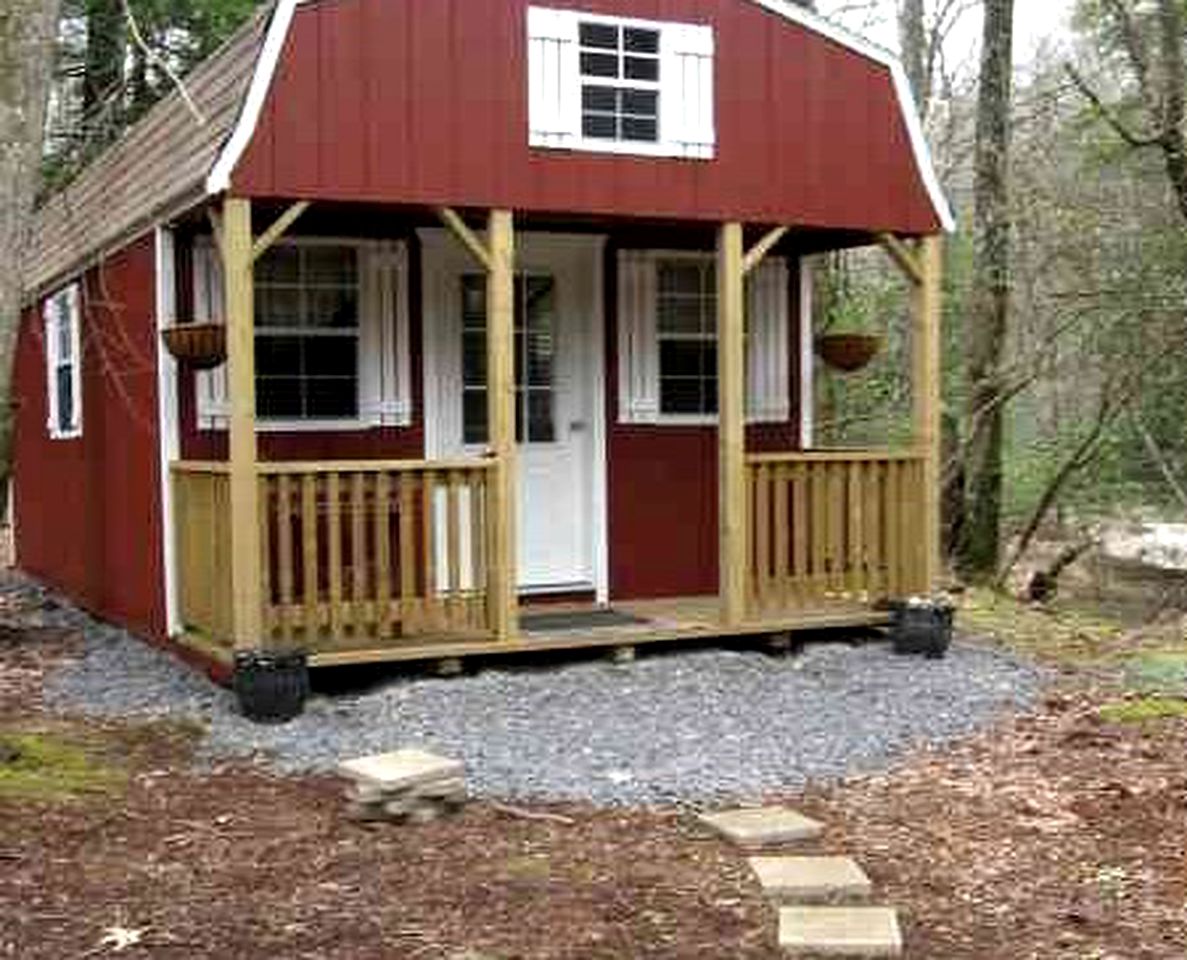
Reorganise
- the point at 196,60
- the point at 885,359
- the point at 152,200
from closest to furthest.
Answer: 1. the point at 152,200
2. the point at 196,60
3. the point at 885,359

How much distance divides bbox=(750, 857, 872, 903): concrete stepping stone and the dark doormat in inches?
138

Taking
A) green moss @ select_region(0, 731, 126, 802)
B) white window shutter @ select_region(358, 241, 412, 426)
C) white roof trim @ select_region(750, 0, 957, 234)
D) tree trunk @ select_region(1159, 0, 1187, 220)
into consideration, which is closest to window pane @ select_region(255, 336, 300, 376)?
white window shutter @ select_region(358, 241, 412, 426)

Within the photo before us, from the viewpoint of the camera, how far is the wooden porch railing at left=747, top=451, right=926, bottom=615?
29.4 ft

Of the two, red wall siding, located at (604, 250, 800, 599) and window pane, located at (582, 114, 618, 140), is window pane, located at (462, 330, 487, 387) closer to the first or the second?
red wall siding, located at (604, 250, 800, 599)

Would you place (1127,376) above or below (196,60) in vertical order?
below

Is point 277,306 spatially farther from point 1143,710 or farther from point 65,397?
point 1143,710

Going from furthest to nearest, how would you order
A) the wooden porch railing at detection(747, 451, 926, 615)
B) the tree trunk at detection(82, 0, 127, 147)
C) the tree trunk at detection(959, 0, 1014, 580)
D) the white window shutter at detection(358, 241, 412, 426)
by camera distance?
the tree trunk at detection(82, 0, 127, 147) < the tree trunk at detection(959, 0, 1014, 580) < the white window shutter at detection(358, 241, 412, 426) < the wooden porch railing at detection(747, 451, 926, 615)

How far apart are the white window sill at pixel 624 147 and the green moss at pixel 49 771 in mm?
3881

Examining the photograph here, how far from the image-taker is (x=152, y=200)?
879 centimetres

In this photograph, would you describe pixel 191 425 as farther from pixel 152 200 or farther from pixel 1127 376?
pixel 1127 376

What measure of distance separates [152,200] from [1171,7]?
30.6 ft

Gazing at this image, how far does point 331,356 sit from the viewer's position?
30.0 feet

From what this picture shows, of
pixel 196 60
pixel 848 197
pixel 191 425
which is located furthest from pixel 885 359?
pixel 191 425

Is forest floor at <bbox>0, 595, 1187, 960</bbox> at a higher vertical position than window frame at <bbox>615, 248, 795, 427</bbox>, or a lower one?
lower
